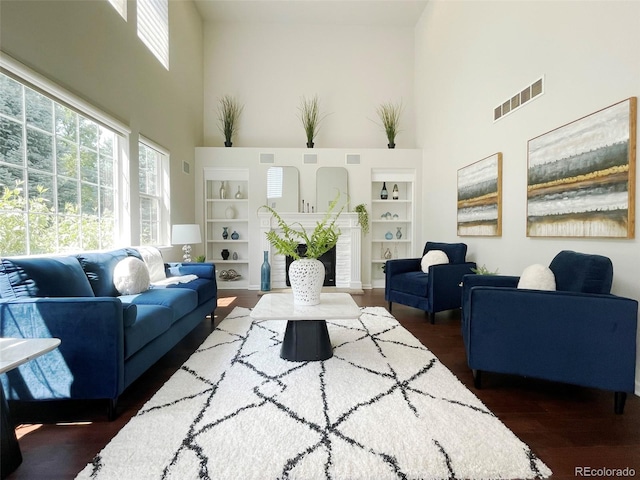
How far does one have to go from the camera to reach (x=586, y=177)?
2477mm

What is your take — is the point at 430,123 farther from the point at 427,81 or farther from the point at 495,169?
the point at 495,169

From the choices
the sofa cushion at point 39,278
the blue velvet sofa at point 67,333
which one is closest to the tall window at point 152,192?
the sofa cushion at point 39,278

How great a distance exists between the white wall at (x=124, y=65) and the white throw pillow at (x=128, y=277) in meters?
1.09

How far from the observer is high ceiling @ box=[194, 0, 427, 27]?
5777 millimetres

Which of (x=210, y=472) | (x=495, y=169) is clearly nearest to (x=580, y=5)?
(x=495, y=169)

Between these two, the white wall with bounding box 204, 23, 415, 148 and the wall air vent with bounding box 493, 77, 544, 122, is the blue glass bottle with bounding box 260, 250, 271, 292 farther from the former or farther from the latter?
the wall air vent with bounding box 493, 77, 544, 122

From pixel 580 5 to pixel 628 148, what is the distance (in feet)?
4.09

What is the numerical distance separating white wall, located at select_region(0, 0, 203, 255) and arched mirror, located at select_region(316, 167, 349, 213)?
2194 millimetres

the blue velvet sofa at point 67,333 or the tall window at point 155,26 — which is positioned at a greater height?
the tall window at point 155,26

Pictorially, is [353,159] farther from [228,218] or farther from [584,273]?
[584,273]

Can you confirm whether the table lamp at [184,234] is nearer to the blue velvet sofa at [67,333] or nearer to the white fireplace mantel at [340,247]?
the white fireplace mantel at [340,247]

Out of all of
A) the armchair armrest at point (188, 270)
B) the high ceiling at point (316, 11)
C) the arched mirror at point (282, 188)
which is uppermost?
the high ceiling at point (316, 11)

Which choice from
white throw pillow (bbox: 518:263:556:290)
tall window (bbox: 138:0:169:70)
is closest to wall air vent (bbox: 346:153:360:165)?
tall window (bbox: 138:0:169:70)

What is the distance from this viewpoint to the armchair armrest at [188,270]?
3.79 m
